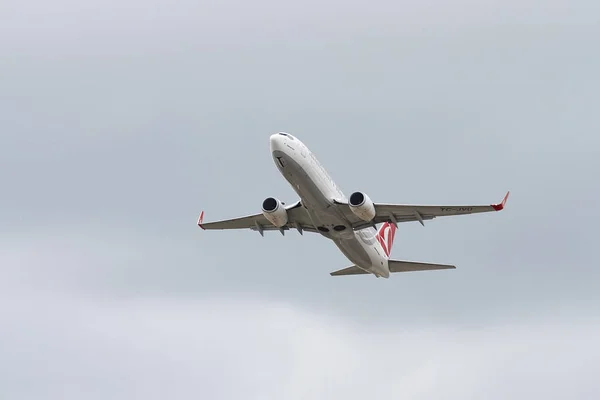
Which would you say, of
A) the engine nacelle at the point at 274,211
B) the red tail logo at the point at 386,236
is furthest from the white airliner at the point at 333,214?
the red tail logo at the point at 386,236

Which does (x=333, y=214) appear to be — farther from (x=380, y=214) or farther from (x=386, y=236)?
(x=386, y=236)

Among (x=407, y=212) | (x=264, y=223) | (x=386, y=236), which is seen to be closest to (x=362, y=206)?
(x=407, y=212)

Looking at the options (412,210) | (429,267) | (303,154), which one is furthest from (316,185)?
(429,267)

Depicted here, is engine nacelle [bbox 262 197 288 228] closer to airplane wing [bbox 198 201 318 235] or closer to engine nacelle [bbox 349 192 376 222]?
airplane wing [bbox 198 201 318 235]

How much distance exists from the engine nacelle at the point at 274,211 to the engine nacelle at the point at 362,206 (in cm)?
536

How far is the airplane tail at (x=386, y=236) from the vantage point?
90250 millimetres

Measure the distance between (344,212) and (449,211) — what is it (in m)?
6.57

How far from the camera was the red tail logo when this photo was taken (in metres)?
90.2

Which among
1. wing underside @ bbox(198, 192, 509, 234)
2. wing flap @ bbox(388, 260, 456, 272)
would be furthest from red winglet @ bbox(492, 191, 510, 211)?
wing flap @ bbox(388, 260, 456, 272)

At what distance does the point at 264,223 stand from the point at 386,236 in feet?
41.0

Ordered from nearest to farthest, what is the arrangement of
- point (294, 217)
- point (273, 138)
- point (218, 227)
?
point (273, 138) < point (294, 217) < point (218, 227)

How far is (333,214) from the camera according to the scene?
78.0 meters

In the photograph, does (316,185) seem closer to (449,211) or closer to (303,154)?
(303,154)

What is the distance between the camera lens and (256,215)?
84.1 metres
